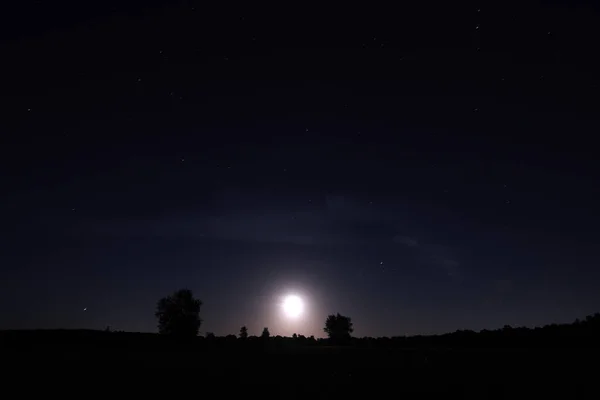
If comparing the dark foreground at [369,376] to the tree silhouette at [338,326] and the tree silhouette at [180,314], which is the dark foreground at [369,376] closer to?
the tree silhouette at [180,314]

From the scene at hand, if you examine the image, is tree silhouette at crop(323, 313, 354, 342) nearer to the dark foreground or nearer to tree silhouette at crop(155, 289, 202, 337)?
tree silhouette at crop(155, 289, 202, 337)

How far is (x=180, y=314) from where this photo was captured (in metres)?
76.6

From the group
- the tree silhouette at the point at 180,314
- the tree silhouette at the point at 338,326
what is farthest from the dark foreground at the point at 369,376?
the tree silhouette at the point at 338,326

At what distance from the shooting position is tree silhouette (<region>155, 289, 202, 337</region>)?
247ft

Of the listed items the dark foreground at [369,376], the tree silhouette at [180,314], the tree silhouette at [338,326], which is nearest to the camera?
the dark foreground at [369,376]

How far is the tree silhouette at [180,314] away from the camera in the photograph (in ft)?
247

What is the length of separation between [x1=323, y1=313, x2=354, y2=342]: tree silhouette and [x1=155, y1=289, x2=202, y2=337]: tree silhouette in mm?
60541

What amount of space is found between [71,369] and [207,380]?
8.23 metres

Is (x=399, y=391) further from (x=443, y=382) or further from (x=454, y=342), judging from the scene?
(x=454, y=342)

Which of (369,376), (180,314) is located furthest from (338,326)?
(369,376)

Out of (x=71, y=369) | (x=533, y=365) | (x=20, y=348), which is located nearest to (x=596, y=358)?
(x=533, y=365)

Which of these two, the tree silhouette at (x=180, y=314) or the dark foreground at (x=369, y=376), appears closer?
the dark foreground at (x=369, y=376)

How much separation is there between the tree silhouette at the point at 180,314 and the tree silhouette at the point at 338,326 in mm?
60541

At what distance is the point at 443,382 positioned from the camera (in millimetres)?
21031
